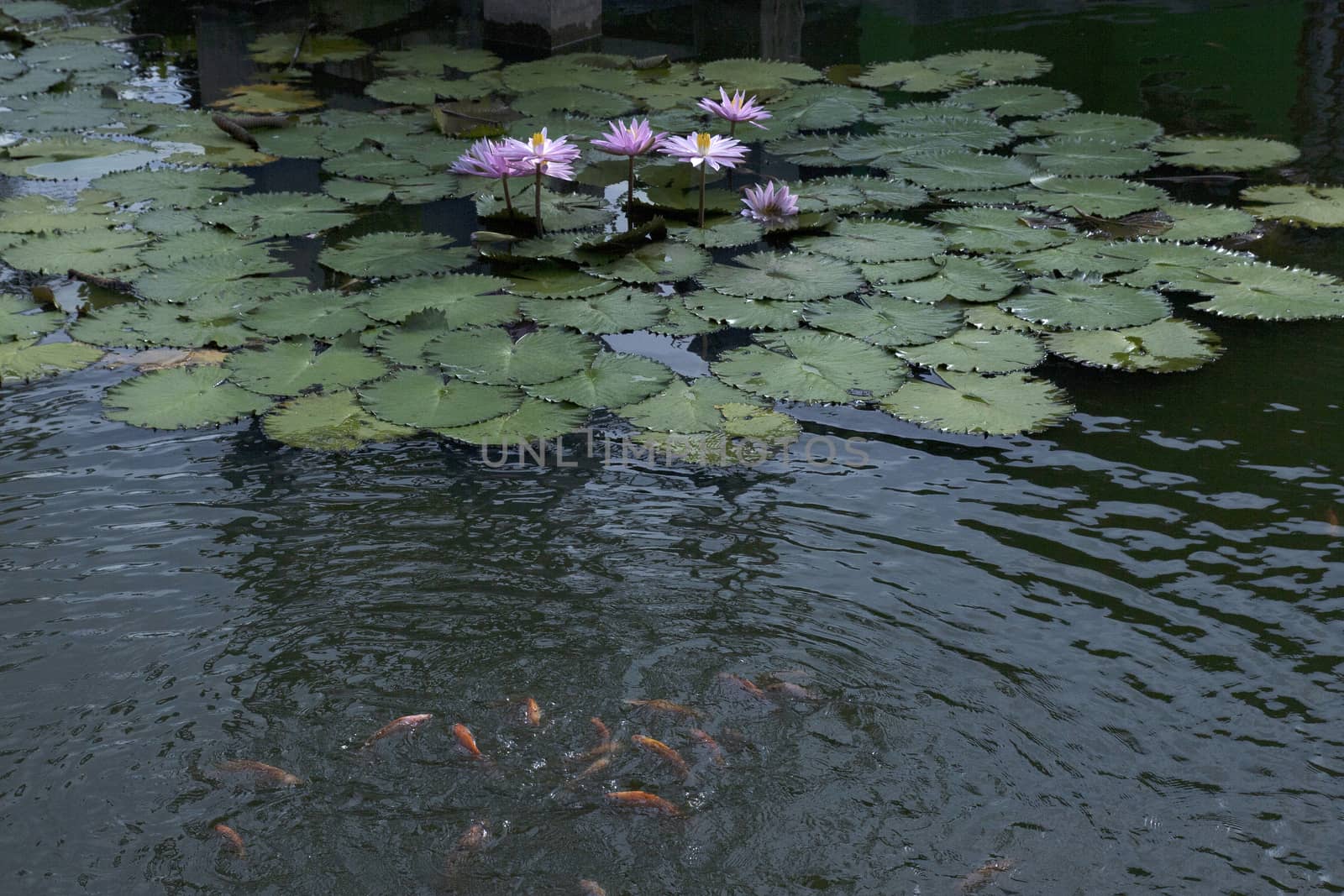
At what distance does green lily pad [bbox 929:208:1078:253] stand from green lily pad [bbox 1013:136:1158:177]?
1.96 ft

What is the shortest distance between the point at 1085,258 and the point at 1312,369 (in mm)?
924

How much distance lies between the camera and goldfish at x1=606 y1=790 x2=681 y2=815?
6.86 ft

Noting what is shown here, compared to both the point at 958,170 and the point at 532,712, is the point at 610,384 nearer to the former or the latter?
the point at 532,712

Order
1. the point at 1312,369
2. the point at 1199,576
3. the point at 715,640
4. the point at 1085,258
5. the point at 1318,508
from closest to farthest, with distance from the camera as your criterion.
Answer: the point at 715,640 < the point at 1199,576 < the point at 1318,508 < the point at 1312,369 < the point at 1085,258

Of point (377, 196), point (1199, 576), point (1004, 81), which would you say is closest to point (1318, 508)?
point (1199, 576)

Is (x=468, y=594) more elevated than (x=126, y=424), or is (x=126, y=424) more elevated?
(x=126, y=424)

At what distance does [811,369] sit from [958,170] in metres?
2.09

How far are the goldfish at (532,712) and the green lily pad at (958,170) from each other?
11.3 ft

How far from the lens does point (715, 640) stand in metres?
2.52

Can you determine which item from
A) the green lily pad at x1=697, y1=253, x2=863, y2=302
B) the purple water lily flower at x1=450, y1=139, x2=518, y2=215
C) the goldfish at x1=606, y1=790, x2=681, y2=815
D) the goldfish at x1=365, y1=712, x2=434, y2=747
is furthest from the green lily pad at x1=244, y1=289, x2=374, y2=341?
the goldfish at x1=606, y1=790, x2=681, y2=815

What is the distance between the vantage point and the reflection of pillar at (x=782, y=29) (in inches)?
300

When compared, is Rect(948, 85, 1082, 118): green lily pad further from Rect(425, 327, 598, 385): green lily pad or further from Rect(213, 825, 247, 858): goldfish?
Rect(213, 825, 247, 858): goldfish

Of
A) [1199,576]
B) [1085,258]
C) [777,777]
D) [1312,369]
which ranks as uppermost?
[1085,258]

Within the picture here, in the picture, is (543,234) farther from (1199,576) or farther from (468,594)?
(1199,576)
